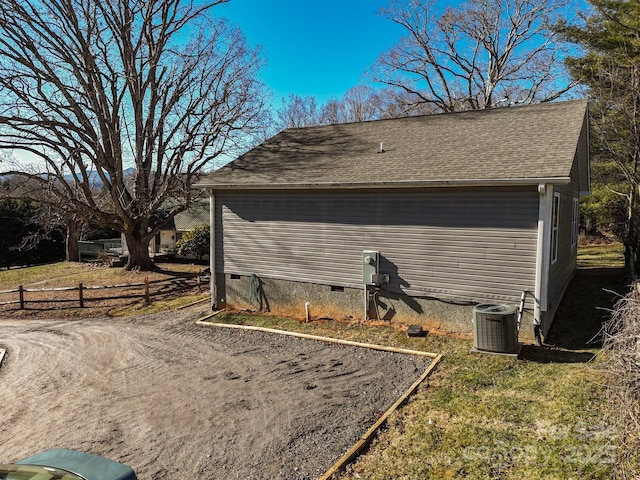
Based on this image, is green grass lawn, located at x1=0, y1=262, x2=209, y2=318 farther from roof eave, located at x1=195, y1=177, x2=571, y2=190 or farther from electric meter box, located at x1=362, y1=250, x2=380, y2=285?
electric meter box, located at x1=362, y1=250, x2=380, y2=285

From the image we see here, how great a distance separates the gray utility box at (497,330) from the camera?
767 cm

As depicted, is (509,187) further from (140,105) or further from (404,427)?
(140,105)

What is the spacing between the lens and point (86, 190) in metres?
19.6

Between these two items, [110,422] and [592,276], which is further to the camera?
[592,276]

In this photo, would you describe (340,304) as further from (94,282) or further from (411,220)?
(94,282)

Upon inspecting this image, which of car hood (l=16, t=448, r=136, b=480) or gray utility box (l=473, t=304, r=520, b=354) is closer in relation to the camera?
car hood (l=16, t=448, r=136, b=480)

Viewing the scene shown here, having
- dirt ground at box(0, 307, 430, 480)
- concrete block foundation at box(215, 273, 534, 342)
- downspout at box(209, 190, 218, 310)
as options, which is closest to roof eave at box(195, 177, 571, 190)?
downspout at box(209, 190, 218, 310)

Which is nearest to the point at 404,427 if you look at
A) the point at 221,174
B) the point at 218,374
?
the point at 218,374

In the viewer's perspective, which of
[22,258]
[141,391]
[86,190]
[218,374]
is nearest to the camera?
[141,391]

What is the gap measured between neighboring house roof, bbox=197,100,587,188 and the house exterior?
1.9 inches

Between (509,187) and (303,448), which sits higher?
(509,187)

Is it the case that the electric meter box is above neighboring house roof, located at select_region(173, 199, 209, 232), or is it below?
below

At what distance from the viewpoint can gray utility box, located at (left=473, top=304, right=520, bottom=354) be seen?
25.2 feet

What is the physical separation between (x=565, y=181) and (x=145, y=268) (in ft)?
63.7
